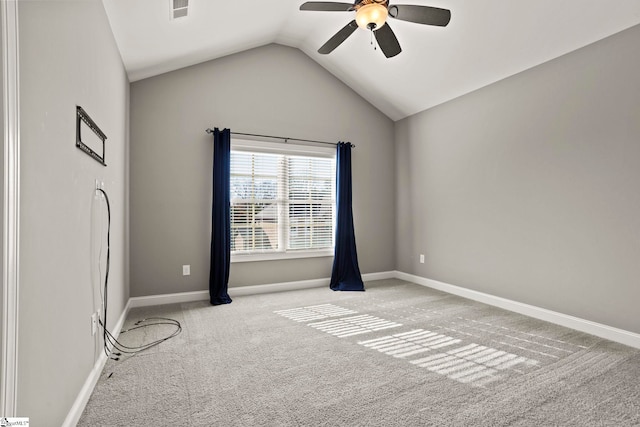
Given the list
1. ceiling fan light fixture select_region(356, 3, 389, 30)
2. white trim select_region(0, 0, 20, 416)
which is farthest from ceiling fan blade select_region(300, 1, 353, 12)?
white trim select_region(0, 0, 20, 416)

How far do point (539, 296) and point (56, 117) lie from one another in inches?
160

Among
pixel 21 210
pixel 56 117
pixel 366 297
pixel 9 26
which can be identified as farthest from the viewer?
pixel 366 297

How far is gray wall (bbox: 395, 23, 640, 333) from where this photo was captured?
9.12 ft

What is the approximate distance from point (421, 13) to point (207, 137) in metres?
2.77

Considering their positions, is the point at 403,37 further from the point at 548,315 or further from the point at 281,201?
the point at 548,315

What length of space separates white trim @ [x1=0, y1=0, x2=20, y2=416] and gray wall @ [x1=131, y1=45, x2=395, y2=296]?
9.55 feet

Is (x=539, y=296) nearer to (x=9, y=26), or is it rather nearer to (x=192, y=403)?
(x=192, y=403)

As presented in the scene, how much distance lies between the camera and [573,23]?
283cm

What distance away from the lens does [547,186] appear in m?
3.32

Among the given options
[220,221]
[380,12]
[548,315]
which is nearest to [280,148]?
[220,221]

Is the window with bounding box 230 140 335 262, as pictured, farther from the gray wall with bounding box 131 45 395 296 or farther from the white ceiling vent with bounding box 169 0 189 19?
the white ceiling vent with bounding box 169 0 189 19

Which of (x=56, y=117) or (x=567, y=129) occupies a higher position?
(x=567, y=129)

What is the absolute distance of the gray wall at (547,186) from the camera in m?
2.78

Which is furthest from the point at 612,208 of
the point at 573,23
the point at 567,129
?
the point at 573,23
